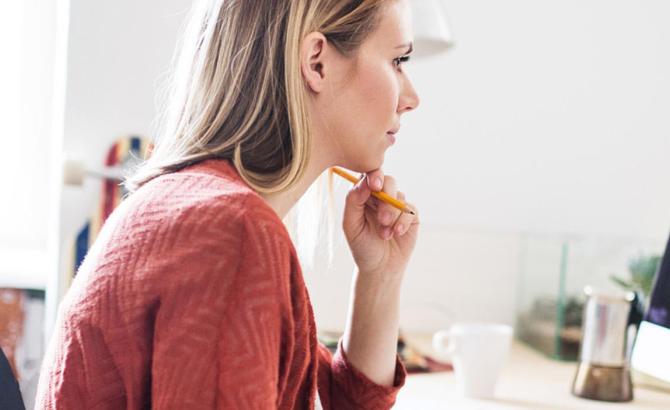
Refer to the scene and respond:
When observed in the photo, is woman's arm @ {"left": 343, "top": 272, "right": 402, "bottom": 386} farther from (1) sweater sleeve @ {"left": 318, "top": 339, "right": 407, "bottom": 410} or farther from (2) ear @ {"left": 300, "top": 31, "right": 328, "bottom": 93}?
(2) ear @ {"left": 300, "top": 31, "right": 328, "bottom": 93}

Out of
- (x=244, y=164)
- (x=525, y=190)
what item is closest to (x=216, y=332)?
(x=244, y=164)

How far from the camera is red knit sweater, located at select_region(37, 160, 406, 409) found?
2.16 ft

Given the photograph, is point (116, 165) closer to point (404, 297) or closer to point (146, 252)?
point (404, 297)

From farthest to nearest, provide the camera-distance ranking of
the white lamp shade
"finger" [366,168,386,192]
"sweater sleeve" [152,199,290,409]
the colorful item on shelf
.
A: the colorful item on shelf, the white lamp shade, "finger" [366,168,386,192], "sweater sleeve" [152,199,290,409]

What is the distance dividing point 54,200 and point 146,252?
1308 millimetres

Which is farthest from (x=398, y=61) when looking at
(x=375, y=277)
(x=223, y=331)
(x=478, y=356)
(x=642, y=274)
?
(x=642, y=274)

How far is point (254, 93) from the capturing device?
854mm

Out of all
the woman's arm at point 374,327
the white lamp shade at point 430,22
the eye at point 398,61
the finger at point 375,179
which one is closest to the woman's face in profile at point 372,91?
the eye at point 398,61

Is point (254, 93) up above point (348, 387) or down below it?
above

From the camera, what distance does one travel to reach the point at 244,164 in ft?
2.74

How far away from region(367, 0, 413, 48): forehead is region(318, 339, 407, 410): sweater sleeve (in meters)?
0.47

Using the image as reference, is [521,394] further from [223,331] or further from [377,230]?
[223,331]

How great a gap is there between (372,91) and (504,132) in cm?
111

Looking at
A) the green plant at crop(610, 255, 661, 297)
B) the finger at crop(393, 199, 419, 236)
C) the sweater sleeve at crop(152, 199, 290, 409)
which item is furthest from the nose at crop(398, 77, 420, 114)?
the green plant at crop(610, 255, 661, 297)
